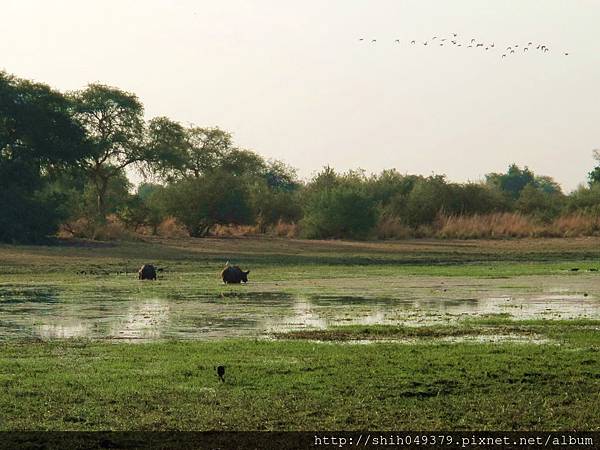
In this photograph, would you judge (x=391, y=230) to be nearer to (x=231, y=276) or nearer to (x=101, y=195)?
(x=101, y=195)

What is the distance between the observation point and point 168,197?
Answer: 6462cm

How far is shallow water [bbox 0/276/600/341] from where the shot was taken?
65.0 feet

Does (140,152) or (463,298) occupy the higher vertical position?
(140,152)

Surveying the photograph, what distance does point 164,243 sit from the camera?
182ft

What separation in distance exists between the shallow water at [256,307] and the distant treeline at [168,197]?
2368 centimetres

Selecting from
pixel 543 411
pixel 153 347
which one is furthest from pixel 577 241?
pixel 543 411

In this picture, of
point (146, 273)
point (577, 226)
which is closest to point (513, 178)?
point (577, 226)

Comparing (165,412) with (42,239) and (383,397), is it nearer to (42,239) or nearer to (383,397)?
(383,397)

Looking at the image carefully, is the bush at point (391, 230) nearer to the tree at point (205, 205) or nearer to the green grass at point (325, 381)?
the tree at point (205, 205)

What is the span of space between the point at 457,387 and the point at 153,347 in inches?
205

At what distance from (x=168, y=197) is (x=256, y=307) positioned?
40950 mm

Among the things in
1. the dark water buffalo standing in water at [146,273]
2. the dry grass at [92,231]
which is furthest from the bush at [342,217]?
the dark water buffalo standing in water at [146,273]

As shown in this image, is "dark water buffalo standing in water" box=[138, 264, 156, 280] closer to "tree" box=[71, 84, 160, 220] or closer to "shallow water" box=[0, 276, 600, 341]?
"shallow water" box=[0, 276, 600, 341]

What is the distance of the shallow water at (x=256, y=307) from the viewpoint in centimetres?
1981
